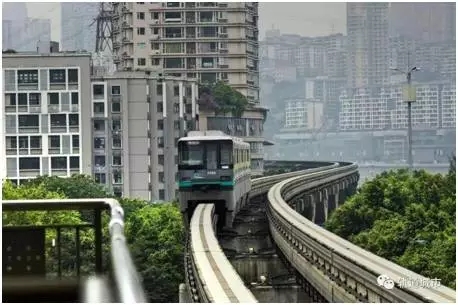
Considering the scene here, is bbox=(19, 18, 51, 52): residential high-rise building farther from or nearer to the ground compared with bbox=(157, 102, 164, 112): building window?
farther from the ground

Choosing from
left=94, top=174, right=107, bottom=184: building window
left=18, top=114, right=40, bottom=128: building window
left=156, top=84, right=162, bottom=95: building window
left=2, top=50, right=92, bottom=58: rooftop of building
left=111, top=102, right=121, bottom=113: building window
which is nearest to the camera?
left=18, top=114, right=40, bottom=128: building window

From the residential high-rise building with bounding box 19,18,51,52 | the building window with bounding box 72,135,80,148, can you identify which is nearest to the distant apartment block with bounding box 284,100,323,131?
the building window with bounding box 72,135,80,148

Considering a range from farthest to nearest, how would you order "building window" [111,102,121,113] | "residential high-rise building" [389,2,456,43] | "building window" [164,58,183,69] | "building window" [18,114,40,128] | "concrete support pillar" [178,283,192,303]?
"building window" [164,58,183,69], "building window" [111,102,121,113], "building window" [18,114,40,128], "concrete support pillar" [178,283,192,303], "residential high-rise building" [389,2,456,43]

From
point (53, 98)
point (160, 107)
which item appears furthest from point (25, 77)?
point (160, 107)

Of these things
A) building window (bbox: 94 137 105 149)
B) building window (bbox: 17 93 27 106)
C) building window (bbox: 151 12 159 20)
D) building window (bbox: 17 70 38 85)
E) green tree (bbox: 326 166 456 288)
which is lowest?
green tree (bbox: 326 166 456 288)

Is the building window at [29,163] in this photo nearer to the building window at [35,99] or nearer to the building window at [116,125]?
the building window at [35,99]

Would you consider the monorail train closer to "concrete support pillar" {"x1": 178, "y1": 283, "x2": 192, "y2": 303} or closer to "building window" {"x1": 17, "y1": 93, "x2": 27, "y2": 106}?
"building window" {"x1": 17, "y1": 93, "x2": 27, "y2": 106}

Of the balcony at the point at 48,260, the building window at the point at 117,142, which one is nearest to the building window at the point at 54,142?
the building window at the point at 117,142
